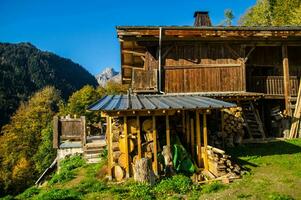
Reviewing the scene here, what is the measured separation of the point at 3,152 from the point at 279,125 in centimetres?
4789

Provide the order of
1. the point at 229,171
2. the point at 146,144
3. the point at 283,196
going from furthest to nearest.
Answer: the point at 146,144, the point at 229,171, the point at 283,196

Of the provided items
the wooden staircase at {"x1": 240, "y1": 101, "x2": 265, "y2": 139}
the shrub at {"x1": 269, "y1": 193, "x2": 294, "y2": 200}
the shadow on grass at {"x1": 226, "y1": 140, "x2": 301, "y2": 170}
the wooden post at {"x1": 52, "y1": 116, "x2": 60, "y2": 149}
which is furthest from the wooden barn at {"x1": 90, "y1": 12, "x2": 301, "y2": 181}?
the shrub at {"x1": 269, "y1": 193, "x2": 294, "y2": 200}

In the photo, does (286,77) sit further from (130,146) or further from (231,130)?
(130,146)

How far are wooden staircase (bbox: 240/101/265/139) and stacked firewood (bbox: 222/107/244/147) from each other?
1335 millimetres

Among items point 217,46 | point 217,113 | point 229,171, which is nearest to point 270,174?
point 229,171

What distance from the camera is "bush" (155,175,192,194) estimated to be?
36.2ft

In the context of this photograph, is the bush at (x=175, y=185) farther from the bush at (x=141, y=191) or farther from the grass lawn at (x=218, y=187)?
the bush at (x=141, y=191)

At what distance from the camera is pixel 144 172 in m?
11.7

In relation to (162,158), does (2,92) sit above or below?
above

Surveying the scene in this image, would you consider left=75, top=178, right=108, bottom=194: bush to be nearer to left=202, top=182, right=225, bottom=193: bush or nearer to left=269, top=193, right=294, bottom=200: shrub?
left=202, top=182, right=225, bottom=193: bush

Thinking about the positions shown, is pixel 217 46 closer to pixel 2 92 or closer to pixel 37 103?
pixel 37 103

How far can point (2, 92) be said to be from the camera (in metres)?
93.1

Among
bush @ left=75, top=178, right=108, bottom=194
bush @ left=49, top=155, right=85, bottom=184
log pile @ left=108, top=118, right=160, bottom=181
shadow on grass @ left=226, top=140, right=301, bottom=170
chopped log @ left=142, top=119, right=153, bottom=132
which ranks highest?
chopped log @ left=142, top=119, right=153, bottom=132

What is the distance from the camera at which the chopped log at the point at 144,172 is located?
11.7 meters
